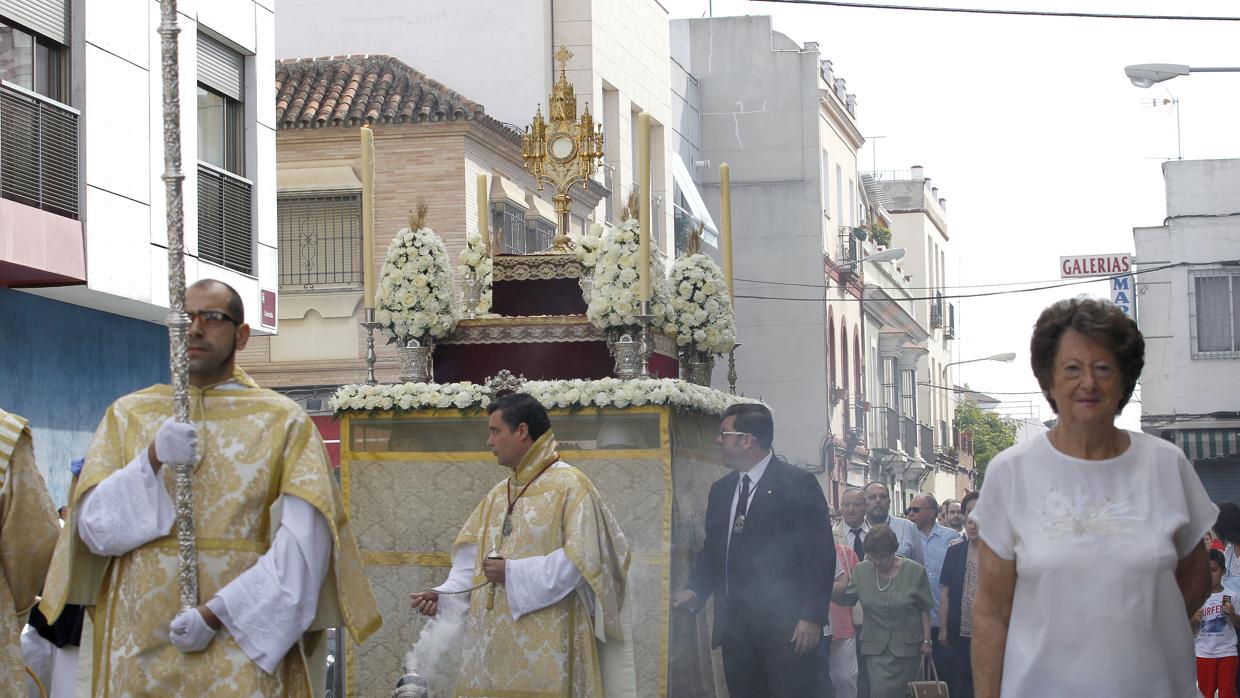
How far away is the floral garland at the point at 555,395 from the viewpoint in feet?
31.0

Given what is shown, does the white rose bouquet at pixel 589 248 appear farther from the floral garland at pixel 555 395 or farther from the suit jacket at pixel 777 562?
the suit jacket at pixel 777 562

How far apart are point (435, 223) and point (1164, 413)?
41.1ft

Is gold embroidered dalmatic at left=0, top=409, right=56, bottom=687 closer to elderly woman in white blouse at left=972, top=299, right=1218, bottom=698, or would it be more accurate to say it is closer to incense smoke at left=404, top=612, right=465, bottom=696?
elderly woman in white blouse at left=972, top=299, right=1218, bottom=698

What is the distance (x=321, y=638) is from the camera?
539 centimetres

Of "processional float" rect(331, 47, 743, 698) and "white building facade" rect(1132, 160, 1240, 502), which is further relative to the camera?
"white building facade" rect(1132, 160, 1240, 502)

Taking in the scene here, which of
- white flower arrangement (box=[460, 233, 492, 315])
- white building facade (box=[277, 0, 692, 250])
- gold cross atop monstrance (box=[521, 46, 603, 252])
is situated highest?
white building facade (box=[277, 0, 692, 250])

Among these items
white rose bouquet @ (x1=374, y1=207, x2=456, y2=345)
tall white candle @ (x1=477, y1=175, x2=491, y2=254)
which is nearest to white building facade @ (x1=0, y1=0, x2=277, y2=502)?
tall white candle @ (x1=477, y1=175, x2=491, y2=254)

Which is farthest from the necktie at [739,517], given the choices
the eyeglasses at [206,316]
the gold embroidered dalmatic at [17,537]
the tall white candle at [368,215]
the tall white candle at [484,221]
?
the eyeglasses at [206,316]

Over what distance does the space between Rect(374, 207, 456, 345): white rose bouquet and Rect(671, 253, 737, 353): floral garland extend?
1291 mm

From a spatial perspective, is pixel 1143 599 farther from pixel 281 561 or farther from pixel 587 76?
pixel 587 76

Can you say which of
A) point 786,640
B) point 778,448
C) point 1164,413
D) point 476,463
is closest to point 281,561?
point 786,640

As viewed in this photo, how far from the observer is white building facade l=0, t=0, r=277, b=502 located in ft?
47.2

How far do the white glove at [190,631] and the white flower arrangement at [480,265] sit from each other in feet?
20.0

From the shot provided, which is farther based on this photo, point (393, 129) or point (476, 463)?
point (393, 129)
